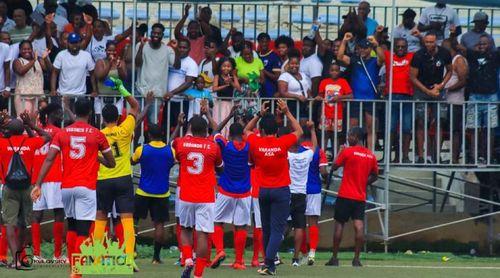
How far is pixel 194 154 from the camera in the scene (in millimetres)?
18109

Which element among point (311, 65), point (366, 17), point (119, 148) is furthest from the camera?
point (366, 17)

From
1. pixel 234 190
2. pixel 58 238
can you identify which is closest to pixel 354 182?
pixel 234 190

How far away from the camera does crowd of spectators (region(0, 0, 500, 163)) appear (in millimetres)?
22609

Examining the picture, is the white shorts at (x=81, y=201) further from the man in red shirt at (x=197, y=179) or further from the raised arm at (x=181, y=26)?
the raised arm at (x=181, y=26)

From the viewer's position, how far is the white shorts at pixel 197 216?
18016 millimetres

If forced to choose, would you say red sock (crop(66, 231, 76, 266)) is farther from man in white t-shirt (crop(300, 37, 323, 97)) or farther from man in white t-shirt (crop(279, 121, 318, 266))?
man in white t-shirt (crop(300, 37, 323, 97))

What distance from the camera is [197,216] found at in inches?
712

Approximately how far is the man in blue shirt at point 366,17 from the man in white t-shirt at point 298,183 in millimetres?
4099

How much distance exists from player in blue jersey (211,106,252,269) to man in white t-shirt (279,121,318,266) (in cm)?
86

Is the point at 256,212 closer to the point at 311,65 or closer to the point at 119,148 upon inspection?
the point at 119,148

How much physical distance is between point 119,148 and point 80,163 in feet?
4.48

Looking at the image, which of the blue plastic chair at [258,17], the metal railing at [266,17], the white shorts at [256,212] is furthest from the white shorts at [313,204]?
the blue plastic chair at [258,17]

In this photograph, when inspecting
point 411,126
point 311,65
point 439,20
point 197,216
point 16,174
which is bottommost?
point 197,216

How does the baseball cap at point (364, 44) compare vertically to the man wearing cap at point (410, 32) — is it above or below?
below
